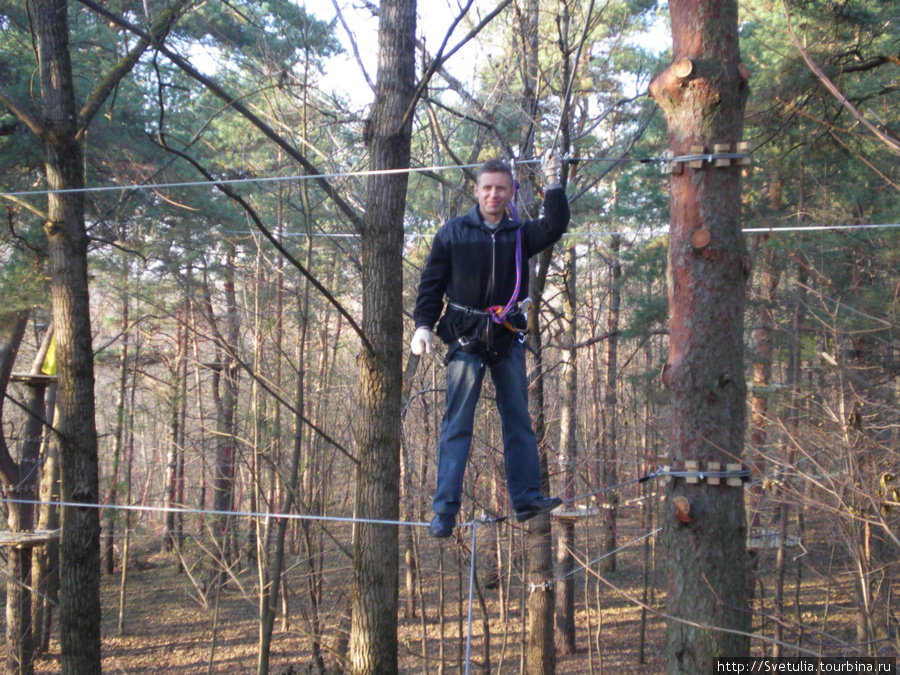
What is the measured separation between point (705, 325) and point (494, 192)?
117 centimetres

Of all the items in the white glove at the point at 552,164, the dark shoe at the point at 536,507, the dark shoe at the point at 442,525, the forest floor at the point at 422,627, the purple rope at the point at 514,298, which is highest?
the white glove at the point at 552,164

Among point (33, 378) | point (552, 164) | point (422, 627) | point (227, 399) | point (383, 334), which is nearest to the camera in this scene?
point (552, 164)

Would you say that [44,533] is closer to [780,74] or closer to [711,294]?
[711,294]

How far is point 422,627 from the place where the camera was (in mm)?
10680

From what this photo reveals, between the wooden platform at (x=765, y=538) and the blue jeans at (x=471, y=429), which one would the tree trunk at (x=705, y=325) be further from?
the wooden platform at (x=765, y=538)

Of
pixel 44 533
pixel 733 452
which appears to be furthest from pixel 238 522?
pixel 733 452

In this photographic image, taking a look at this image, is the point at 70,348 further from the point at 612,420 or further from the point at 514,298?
the point at 612,420

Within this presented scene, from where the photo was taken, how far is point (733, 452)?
2.79 metres

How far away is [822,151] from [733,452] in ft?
17.7

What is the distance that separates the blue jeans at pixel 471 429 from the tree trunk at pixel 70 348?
10.3 ft

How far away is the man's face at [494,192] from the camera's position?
3309mm

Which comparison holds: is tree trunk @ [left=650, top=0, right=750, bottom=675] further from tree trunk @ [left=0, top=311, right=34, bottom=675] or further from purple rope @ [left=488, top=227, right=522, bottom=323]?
tree trunk @ [left=0, top=311, right=34, bottom=675]

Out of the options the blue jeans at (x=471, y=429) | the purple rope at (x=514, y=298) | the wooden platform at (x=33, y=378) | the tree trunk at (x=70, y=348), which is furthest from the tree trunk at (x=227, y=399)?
the purple rope at (x=514, y=298)

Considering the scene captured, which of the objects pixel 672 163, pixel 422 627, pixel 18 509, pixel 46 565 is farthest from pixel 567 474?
pixel 18 509
